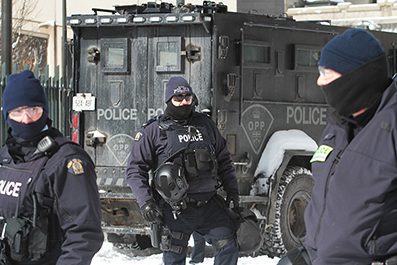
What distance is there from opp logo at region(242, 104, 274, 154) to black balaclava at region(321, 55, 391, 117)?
3931 mm

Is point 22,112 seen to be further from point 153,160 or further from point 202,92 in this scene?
A: point 202,92

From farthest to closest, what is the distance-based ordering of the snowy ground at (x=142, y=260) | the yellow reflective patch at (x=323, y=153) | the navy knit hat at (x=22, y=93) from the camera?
the snowy ground at (x=142, y=260)
the navy knit hat at (x=22, y=93)
the yellow reflective patch at (x=323, y=153)

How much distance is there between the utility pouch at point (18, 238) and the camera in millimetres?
2621

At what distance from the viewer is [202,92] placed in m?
6.00

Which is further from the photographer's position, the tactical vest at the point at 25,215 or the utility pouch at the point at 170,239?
the utility pouch at the point at 170,239

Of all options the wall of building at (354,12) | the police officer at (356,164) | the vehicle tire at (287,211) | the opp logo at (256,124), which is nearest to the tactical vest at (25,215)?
the police officer at (356,164)

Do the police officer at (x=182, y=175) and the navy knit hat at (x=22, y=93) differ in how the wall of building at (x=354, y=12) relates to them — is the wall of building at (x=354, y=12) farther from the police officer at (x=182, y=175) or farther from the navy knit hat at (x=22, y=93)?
the navy knit hat at (x=22, y=93)

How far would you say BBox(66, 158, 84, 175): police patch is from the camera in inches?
106

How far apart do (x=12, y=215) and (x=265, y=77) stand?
424 cm

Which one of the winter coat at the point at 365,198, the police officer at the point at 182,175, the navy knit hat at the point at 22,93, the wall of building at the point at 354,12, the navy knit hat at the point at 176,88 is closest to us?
the winter coat at the point at 365,198

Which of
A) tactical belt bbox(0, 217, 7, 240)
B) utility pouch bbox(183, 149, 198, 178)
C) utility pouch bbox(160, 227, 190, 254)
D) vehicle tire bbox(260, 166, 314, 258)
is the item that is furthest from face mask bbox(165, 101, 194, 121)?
tactical belt bbox(0, 217, 7, 240)

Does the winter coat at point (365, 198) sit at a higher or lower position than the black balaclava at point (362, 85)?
lower

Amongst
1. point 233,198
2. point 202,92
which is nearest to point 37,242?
point 233,198

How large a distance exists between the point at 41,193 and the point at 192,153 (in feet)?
7.04
